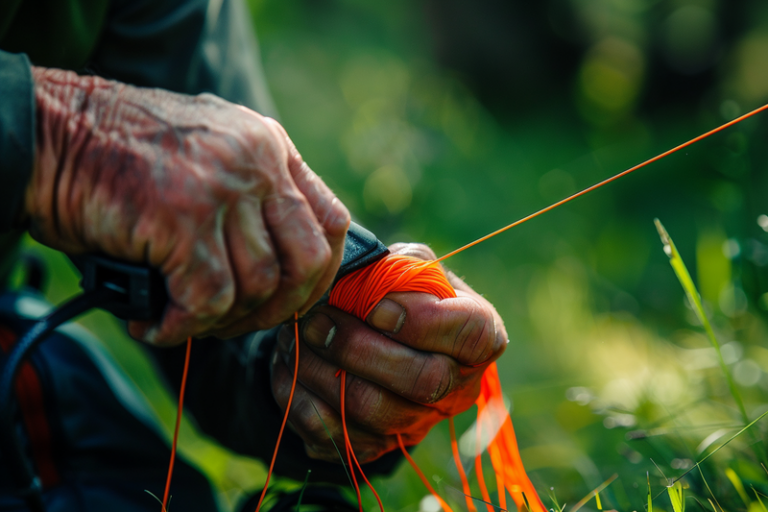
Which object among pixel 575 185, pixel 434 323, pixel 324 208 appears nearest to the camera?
pixel 324 208

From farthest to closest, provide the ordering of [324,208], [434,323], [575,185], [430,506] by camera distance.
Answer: [575,185] < [430,506] < [434,323] < [324,208]

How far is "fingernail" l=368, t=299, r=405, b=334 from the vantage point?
0.89 meters

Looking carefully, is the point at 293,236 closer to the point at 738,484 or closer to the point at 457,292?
the point at 457,292

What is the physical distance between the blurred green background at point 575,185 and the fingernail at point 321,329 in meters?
0.41

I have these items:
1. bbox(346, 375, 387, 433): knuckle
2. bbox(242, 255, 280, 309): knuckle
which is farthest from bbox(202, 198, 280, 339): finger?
bbox(346, 375, 387, 433): knuckle

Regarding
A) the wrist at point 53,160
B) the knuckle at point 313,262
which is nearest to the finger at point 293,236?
the knuckle at point 313,262

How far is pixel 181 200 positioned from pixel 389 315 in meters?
0.38

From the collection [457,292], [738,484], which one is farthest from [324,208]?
[738,484]

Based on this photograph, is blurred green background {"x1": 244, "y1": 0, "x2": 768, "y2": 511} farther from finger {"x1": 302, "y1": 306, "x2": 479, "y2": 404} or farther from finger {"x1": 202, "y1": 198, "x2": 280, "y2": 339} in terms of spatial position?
finger {"x1": 202, "y1": 198, "x2": 280, "y2": 339}

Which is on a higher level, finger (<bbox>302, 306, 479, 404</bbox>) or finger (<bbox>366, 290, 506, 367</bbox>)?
finger (<bbox>366, 290, 506, 367</bbox>)

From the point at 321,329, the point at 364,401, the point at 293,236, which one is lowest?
the point at 364,401

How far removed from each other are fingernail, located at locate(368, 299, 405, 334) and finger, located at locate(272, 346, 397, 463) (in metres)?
0.21

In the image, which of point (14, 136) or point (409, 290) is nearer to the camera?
point (14, 136)

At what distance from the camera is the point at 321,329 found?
3.01ft
